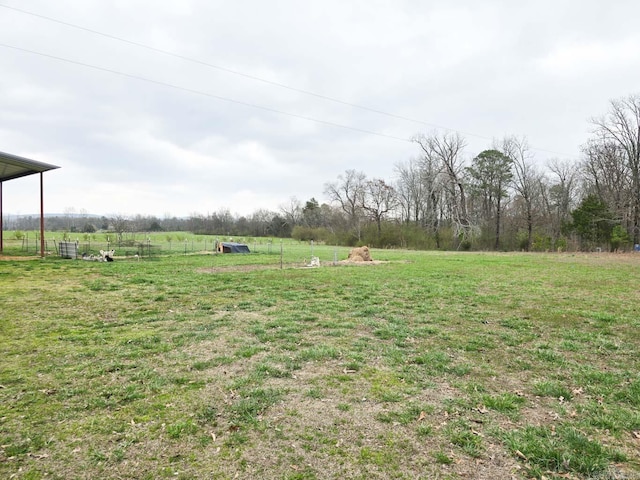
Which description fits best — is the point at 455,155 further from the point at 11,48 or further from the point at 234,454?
the point at 234,454

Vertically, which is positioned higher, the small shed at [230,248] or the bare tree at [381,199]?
the bare tree at [381,199]

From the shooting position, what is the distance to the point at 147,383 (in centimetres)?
366

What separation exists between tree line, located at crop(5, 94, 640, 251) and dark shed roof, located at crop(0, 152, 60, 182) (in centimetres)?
1342

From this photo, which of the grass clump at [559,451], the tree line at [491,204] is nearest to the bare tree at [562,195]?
the tree line at [491,204]

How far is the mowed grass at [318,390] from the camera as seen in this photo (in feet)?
7.98

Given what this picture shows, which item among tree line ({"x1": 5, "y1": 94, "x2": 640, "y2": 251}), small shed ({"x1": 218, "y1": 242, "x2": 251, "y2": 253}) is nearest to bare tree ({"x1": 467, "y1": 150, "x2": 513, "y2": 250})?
tree line ({"x1": 5, "y1": 94, "x2": 640, "y2": 251})

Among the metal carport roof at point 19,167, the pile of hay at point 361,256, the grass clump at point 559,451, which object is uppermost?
the metal carport roof at point 19,167

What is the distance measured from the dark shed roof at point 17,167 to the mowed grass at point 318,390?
1081 centimetres

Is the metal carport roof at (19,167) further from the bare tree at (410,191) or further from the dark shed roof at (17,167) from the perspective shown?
the bare tree at (410,191)

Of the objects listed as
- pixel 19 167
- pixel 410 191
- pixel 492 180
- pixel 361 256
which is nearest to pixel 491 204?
pixel 492 180

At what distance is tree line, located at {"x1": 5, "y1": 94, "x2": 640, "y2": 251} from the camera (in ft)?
99.6

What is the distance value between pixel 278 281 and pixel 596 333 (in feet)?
26.4


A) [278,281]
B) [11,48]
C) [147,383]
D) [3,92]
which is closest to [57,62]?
[11,48]

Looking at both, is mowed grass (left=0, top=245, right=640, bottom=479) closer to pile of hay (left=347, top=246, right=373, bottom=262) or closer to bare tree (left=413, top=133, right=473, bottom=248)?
pile of hay (left=347, top=246, right=373, bottom=262)
